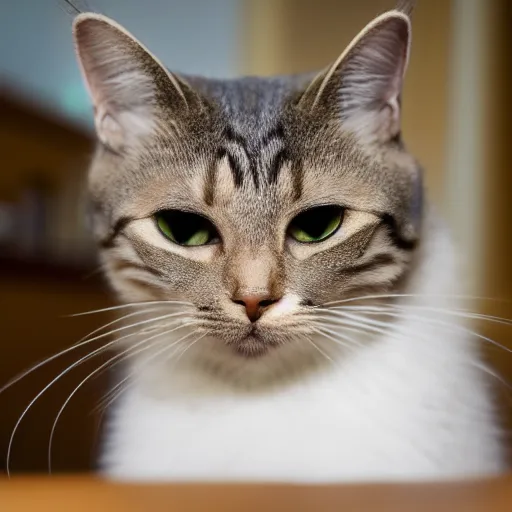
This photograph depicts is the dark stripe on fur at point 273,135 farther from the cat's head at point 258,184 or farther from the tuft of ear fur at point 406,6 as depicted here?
the tuft of ear fur at point 406,6

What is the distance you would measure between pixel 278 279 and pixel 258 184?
112 mm

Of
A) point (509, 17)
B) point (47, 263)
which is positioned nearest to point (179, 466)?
point (47, 263)

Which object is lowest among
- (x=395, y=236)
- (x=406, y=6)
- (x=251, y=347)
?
(x=251, y=347)

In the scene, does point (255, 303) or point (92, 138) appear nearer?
point (255, 303)

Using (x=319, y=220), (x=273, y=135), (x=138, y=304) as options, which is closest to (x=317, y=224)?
(x=319, y=220)

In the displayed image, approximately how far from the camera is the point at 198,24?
810 millimetres

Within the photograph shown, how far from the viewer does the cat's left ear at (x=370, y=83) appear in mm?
715

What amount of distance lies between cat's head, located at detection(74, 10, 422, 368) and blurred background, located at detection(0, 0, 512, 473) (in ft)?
0.14

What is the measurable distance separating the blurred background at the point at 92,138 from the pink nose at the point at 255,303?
8.0 inches

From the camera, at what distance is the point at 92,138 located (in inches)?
31.8

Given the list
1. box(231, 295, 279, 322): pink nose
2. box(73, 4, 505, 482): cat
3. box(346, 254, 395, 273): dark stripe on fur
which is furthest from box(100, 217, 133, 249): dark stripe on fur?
box(346, 254, 395, 273): dark stripe on fur

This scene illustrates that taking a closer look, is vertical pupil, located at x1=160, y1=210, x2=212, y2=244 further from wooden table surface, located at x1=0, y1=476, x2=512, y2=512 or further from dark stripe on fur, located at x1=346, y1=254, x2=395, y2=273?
wooden table surface, located at x1=0, y1=476, x2=512, y2=512

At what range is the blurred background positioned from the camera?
787 mm

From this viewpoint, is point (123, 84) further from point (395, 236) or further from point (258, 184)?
point (395, 236)
